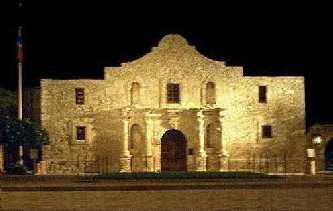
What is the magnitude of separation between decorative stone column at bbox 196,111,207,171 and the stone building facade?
6 centimetres

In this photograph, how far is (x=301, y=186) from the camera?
30.5m

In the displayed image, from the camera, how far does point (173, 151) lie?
47.2 m

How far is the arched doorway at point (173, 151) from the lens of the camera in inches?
1853

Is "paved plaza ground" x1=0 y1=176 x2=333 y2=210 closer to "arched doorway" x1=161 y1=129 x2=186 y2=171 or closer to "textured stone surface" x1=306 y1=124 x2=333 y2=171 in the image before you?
"arched doorway" x1=161 y1=129 x2=186 y2=171

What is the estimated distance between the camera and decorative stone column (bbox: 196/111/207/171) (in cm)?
4603

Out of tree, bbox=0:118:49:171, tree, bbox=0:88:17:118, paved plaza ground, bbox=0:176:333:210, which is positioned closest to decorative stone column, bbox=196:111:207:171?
tree, bbox=0:118:49:171

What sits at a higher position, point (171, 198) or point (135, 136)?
point (135, 136)

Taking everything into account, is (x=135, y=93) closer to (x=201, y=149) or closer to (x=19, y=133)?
(x=201, y=149)

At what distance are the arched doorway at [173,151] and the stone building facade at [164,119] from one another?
0.06 meters

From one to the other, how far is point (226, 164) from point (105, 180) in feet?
41.1

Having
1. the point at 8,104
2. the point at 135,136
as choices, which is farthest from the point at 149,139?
the point at 8,104

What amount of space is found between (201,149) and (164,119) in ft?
9.32

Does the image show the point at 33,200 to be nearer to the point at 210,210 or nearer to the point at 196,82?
the point at 210,210

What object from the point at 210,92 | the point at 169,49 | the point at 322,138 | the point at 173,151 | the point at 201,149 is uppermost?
the point at 169,49
